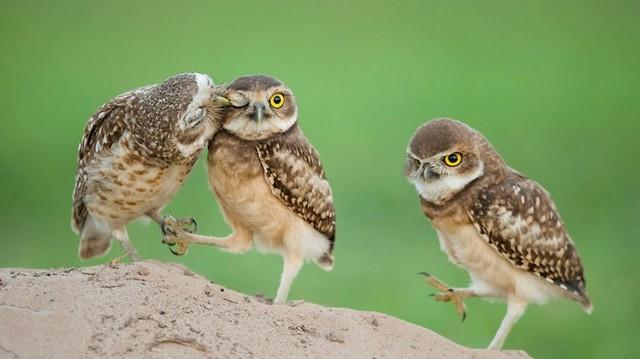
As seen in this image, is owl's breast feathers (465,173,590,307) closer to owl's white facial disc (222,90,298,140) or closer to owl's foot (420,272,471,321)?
owl's foot (420,272,471,321)

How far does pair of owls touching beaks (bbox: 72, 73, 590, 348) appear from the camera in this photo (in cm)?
564

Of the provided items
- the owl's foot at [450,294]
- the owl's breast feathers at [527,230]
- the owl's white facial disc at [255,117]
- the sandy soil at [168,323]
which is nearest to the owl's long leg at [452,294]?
the owl's foot at [450,294]

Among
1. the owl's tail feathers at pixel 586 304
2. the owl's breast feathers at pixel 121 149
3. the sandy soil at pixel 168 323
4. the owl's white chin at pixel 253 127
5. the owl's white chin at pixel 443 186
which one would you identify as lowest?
the sandy soil at pixel 168 323

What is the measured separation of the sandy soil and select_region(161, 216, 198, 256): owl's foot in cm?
50

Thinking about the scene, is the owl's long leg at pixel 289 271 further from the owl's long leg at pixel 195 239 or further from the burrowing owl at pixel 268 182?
the owl's long leg at pixel 195 239

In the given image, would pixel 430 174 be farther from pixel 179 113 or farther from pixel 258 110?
pixel 179 113

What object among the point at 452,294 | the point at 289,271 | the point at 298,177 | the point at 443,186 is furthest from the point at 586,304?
the point at 298,177

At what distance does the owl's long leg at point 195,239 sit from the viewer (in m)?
5.91

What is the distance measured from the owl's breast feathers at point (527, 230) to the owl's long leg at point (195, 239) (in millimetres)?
1145

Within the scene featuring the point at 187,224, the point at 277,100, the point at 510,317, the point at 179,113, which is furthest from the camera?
the point at 510,317

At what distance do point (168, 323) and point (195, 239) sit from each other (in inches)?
50.9

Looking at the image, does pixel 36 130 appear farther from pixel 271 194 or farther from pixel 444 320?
pixel 271 194

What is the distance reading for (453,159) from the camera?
5902mm

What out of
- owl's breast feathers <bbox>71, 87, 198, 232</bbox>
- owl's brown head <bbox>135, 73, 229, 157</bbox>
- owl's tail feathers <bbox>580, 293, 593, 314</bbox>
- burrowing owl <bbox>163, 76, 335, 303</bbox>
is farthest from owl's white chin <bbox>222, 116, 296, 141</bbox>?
owl's tail feathers <bbox>580, 293, 593, 314</bbox>
